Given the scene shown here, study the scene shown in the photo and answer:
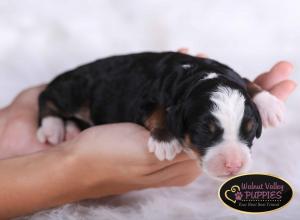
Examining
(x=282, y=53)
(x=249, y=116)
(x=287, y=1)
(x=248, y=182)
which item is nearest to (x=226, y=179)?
(x=248, y=182)

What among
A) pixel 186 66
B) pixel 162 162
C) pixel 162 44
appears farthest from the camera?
pixel 162 44

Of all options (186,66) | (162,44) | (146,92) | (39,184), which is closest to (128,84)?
(146,92)

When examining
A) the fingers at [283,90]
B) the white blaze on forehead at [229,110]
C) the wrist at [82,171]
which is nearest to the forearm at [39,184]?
the wrist at [82,171]

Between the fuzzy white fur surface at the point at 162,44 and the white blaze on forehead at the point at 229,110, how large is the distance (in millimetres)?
209

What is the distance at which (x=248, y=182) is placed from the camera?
68.6 inches

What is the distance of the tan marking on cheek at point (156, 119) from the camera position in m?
1.96

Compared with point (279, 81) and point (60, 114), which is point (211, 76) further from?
point (60, 114)

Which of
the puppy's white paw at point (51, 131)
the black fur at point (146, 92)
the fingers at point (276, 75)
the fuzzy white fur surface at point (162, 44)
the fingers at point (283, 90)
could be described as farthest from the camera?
the puppy's white paw at point (51, 131)

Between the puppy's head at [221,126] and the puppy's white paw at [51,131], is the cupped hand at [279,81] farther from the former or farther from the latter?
the puppy's white paw at [51,131]

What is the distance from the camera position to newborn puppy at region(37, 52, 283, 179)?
170 centimetres

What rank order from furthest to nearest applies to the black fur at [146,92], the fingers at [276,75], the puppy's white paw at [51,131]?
the puppy's white paw at [51,131] → the fingers at [276,75] → the black fur at [146,92]

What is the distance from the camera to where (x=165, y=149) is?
186 cm

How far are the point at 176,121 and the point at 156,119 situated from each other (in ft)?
0.51

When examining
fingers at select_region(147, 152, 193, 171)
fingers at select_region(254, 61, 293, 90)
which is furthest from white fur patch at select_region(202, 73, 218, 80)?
fingers at select_region(254, 61, 293, 90)
